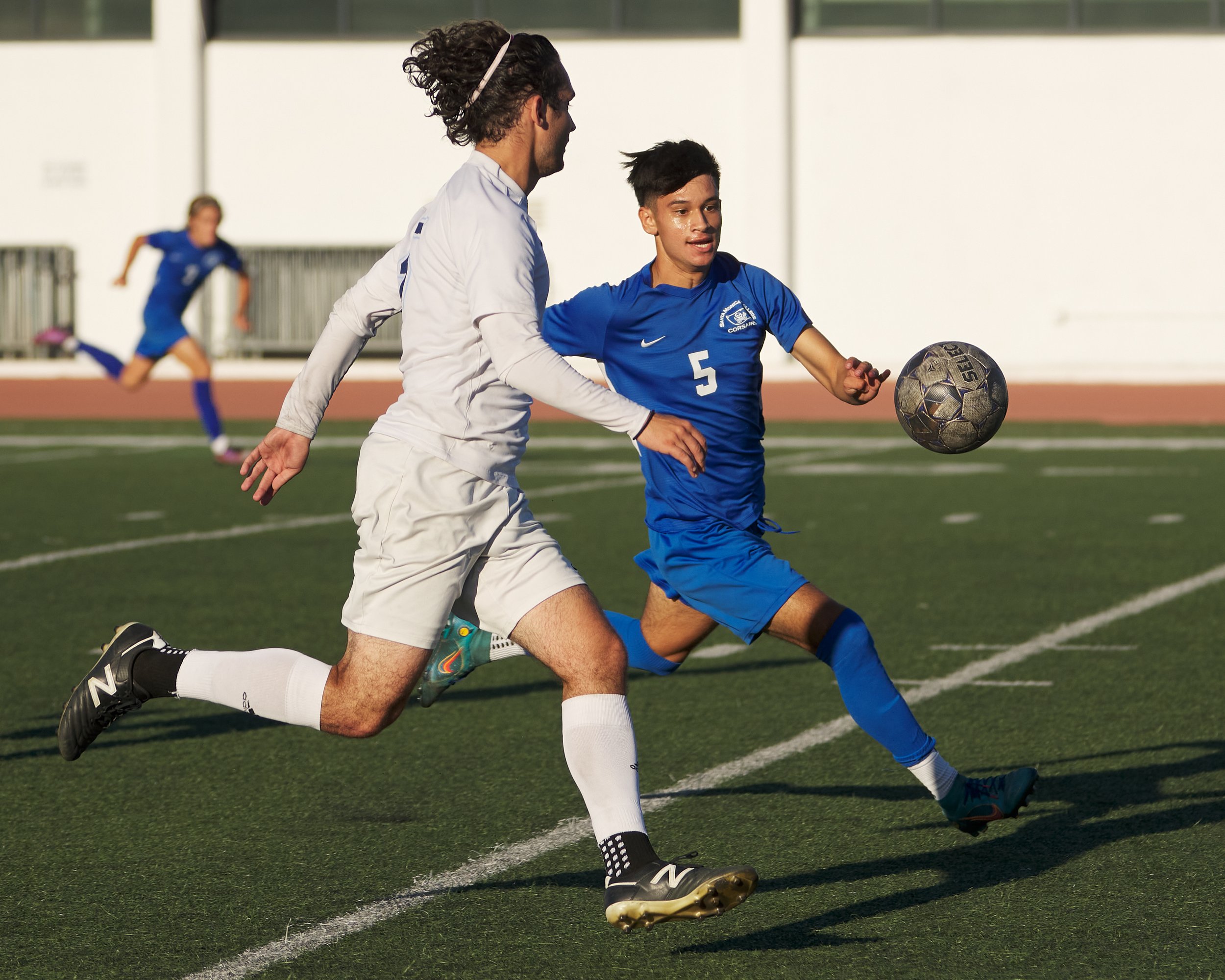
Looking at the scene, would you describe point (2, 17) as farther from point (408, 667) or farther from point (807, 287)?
point (408, 667)

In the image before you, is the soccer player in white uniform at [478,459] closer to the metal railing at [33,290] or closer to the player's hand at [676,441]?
the player's hand at [676,441]

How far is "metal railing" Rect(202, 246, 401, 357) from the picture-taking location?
28406 mm

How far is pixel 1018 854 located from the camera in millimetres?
4918

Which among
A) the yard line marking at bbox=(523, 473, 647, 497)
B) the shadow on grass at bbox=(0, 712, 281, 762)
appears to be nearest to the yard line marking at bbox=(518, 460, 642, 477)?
the yard line marking at bbox=(523, 473, 647, 497)

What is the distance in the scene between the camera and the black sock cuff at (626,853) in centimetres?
397

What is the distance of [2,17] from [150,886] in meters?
26.4

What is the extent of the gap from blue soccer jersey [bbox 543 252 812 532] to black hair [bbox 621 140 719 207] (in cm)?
27

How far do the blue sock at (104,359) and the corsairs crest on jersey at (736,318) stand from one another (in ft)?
43.8

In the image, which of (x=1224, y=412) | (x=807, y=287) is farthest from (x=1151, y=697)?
(x=807, y=287)

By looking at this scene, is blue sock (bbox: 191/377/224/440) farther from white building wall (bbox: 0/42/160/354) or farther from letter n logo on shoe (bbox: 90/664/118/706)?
white building wall (bbox: 0/42/160/354)

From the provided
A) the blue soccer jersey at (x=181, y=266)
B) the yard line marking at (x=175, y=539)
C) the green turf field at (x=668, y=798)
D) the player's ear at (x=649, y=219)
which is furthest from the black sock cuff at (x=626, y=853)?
the blue soccer jersey at (x=181, y=266)

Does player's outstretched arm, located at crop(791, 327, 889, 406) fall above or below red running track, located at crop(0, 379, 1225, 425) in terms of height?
above

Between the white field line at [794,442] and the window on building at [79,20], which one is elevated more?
the window on building at [79,20]

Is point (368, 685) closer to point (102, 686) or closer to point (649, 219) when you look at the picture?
point (102, 686)
